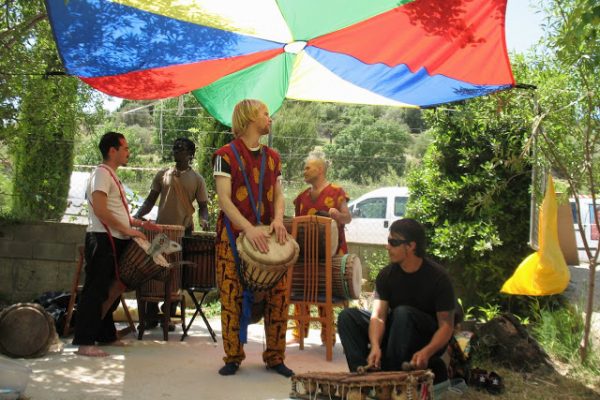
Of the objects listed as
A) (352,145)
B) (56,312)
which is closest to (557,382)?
(56,312)

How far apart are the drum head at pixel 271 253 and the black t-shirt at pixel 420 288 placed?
1.93 feet

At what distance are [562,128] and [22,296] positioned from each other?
248 inches

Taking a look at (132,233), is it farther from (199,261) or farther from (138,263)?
(199,261)

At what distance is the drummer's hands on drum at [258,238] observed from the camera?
15.2ft

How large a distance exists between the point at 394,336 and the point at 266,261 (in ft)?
3.03

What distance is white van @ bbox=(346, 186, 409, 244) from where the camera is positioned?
12461mm

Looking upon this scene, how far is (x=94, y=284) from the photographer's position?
18.5ft

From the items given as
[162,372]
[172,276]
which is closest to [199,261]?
[172,276]

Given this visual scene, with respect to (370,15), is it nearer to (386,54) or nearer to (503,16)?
(386,54)

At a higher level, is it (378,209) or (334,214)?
(378,209)

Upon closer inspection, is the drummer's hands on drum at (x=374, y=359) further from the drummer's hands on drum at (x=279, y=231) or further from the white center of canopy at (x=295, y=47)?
the white center of canopy at (x=295, y=47)

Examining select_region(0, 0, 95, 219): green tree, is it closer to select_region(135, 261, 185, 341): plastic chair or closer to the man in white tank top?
the man in white tank top

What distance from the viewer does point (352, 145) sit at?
961 inches

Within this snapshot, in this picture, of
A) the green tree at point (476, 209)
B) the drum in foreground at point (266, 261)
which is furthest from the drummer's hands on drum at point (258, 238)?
the green tree at point (476, 209)
